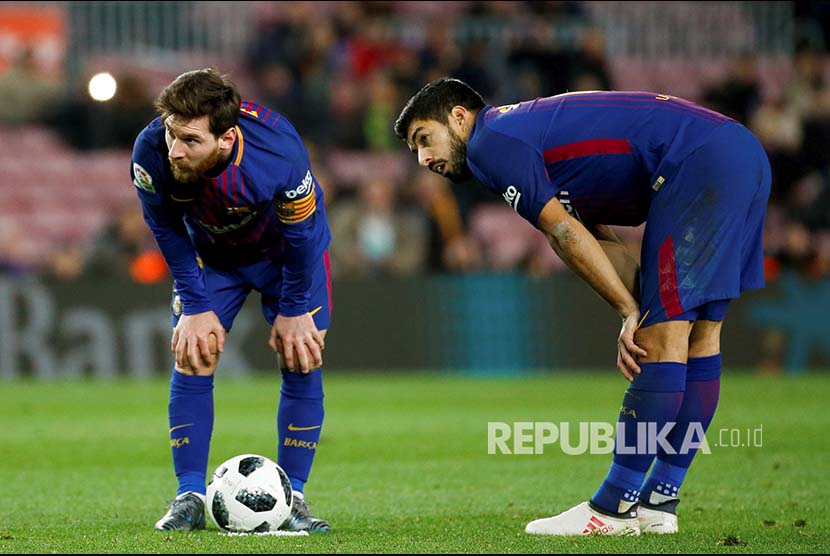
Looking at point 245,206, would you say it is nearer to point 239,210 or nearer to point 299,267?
point 239,210

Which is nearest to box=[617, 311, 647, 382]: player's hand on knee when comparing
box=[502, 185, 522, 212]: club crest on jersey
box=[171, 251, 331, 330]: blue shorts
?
box=[502, 185, 522, 212]: club crest on jersey

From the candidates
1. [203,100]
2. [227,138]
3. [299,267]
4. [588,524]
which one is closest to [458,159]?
[299,267]

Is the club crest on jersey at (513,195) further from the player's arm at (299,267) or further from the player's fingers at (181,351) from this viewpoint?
Result: the player's fingers at (181,351)

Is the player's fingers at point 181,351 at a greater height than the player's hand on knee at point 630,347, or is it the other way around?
the player's hand on knee at point 630,347

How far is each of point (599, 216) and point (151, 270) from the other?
10251 millimetres

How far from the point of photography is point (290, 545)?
4.64 metres

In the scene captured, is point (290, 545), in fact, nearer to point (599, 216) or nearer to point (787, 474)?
point (599, 216)

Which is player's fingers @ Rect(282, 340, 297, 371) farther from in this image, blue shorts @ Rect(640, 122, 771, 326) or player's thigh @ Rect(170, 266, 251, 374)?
blue shorts @ Rect(640, 122, 771, 326)

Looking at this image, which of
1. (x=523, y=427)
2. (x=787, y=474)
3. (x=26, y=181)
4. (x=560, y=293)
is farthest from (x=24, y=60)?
(x=787, y=474)

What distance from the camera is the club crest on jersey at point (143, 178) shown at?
5.14m

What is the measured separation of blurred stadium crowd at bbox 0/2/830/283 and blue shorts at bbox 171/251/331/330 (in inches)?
354

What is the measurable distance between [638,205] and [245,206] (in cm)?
157

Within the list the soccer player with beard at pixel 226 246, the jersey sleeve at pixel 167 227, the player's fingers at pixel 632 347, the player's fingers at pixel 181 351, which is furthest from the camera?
the player's fingers at pixel 181 351

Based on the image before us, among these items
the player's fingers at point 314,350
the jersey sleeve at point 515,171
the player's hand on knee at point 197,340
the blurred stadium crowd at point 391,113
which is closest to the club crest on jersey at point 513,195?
the jersey sleeve at point 515,171
